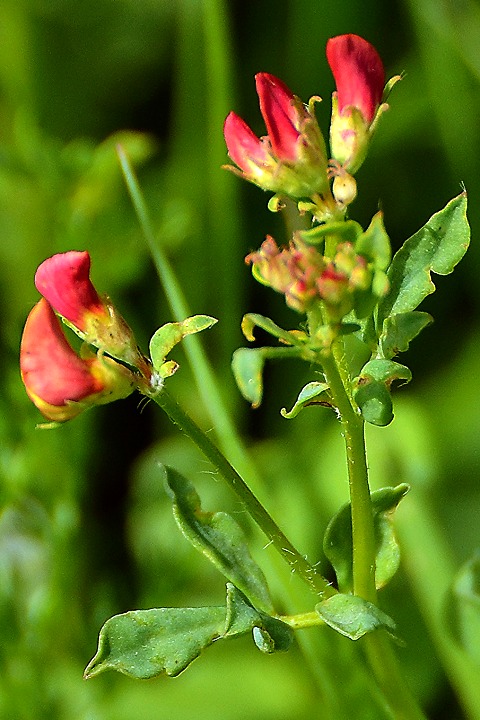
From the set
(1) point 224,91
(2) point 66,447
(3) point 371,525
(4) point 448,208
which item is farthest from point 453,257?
(1) point 224,91

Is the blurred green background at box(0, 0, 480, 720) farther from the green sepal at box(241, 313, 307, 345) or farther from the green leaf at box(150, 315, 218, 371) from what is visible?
the green sepal at box(241, 313, 307, 345)

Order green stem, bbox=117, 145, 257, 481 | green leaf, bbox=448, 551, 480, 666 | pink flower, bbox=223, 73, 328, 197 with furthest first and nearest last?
green stem, bbox=117, 145, 257, 481
green leaf, bbox=448, 551, 480, 666
pink flower, bbox=223, 73, 328, 197

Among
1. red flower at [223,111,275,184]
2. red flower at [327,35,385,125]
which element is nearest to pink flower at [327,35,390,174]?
red flower at [327,35,385,125]

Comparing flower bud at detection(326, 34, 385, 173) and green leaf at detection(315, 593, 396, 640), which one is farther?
flower bud at detection(326, 34, 385, 173)

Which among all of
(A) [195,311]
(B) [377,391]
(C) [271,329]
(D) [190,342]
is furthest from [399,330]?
(A) [195,311]

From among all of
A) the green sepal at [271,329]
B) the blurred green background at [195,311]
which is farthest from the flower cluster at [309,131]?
the blurred green background at [195,311]

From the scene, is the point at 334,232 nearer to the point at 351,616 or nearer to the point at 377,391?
the point at 377,391

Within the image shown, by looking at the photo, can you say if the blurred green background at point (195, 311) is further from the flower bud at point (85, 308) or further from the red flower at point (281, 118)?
the red flower at point (281, 118)

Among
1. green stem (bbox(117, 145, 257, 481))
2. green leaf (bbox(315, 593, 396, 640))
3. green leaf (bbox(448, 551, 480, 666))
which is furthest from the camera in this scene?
green stem (bbox(117, 145, 257, 481))
